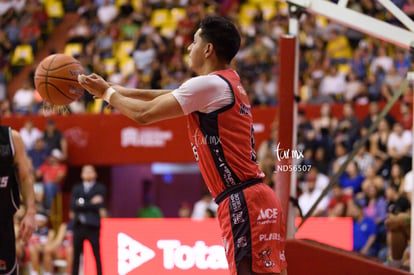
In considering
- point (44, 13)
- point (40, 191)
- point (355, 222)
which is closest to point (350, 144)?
point (355, 222)

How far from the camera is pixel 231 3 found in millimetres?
19109

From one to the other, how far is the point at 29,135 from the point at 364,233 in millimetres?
7837

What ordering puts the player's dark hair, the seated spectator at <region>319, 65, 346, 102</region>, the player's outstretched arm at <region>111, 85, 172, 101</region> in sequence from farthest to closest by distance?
the seated spectator at <region>319, 65, 346, 102</region>, the player's outstretched arm at <region>111, 85, 172, 101</region>, the player's dark hair

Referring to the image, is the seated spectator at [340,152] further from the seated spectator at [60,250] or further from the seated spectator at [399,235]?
the seated spectator at [60,250]

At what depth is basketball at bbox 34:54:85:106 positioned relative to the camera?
539 cm

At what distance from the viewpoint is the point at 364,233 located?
11016mm

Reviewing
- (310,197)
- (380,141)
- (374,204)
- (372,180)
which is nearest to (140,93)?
(310,197)

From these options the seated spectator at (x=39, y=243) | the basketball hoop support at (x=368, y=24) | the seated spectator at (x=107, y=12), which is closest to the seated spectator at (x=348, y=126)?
the seated spectator at (x=39, y=243)

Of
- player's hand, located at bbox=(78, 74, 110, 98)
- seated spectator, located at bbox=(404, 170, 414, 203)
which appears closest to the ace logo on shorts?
player's hand, located at bbox=(78, 74, 110, 98)

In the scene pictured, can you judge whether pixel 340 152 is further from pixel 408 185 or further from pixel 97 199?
pixel 97 199

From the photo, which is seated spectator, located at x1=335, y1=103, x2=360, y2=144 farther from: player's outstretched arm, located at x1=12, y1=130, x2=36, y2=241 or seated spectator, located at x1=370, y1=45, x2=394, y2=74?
player's outstretched arm, located at x1=12, y1=130, x2=36, y2=241

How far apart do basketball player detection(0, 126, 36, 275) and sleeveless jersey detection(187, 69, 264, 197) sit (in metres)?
1.80

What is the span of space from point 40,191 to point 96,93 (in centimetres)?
1068

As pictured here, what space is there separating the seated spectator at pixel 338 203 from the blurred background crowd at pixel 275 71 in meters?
0.02
